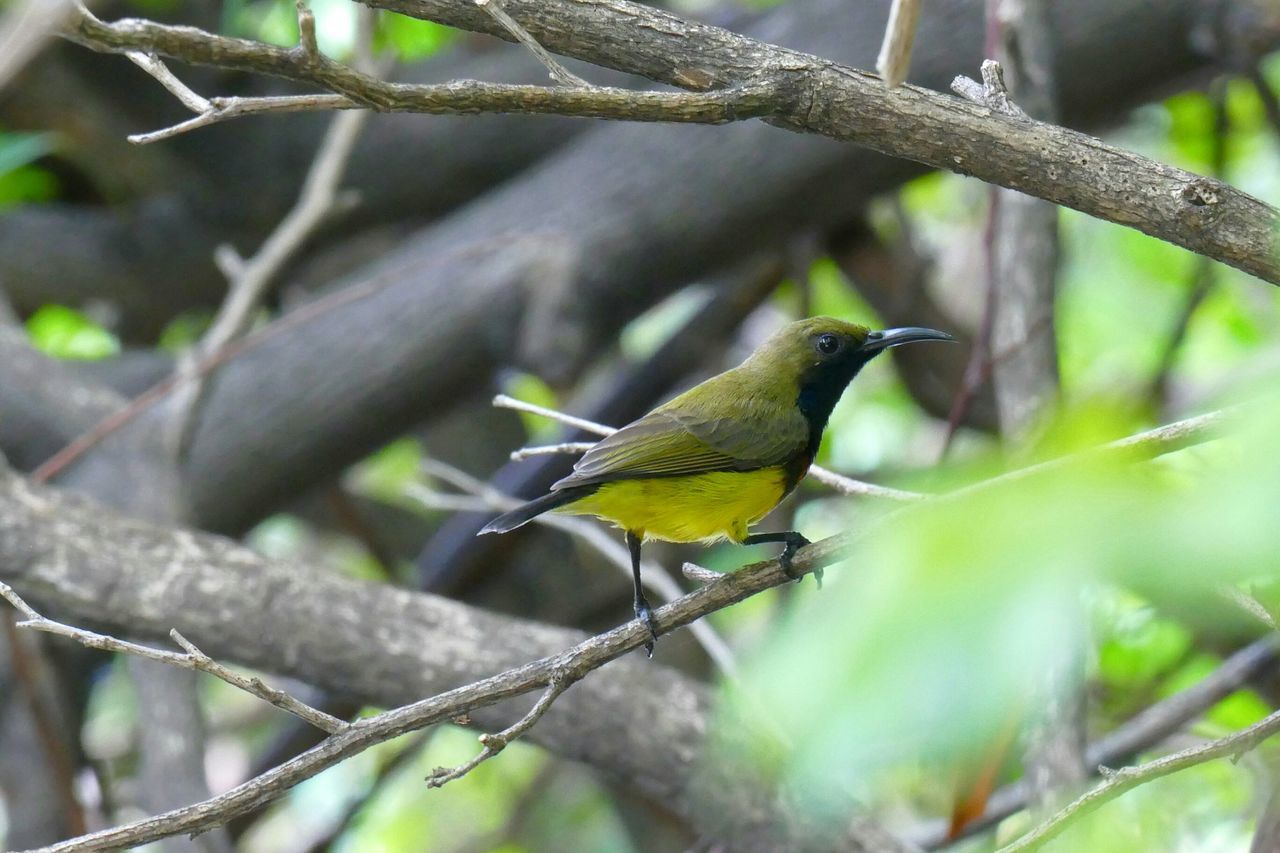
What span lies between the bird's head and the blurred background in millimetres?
360

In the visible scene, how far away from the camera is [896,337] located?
382 centimetres

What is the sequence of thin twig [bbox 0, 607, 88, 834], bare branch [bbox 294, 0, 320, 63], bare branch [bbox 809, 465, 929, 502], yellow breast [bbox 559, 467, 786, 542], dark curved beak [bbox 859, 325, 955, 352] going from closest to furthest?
bare branch [bbox 294, 0, 320, 63]
bare branch [bbox 809, 465, 929, 502]
yellow breast [bbox 559, 467, 786, 542]
dark curved beak [bbox 859, 325, 955, 352]
thin twig [bbox 0, 607, 88, 834]

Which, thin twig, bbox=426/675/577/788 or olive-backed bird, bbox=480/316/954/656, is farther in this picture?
olive-backed bird, bbox=480/316/954/656

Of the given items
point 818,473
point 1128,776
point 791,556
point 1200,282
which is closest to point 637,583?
point 818,473

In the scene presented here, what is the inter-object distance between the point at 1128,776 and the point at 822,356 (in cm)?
228

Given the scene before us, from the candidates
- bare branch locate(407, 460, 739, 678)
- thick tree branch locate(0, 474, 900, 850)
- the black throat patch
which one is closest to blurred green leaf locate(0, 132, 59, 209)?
thick tree branch locate(0, 474, 900, 850)

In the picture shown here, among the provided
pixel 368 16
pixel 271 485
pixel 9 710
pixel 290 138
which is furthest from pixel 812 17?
pixel 9 710

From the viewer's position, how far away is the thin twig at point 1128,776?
1832 mm

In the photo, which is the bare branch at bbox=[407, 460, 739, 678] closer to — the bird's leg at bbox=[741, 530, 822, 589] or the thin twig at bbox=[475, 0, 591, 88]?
the bird's leg at bbox=[741, 530, 822, 589]

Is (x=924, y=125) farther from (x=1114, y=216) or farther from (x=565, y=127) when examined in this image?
(x=565, y=127)

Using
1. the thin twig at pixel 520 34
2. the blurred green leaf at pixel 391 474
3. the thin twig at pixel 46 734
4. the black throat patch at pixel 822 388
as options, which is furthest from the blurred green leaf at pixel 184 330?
the thin twig at pixel 520 34

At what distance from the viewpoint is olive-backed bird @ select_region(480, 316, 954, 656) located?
10.9ft

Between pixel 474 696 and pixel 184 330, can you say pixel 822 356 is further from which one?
pixel 184 330

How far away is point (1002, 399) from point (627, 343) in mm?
4014
